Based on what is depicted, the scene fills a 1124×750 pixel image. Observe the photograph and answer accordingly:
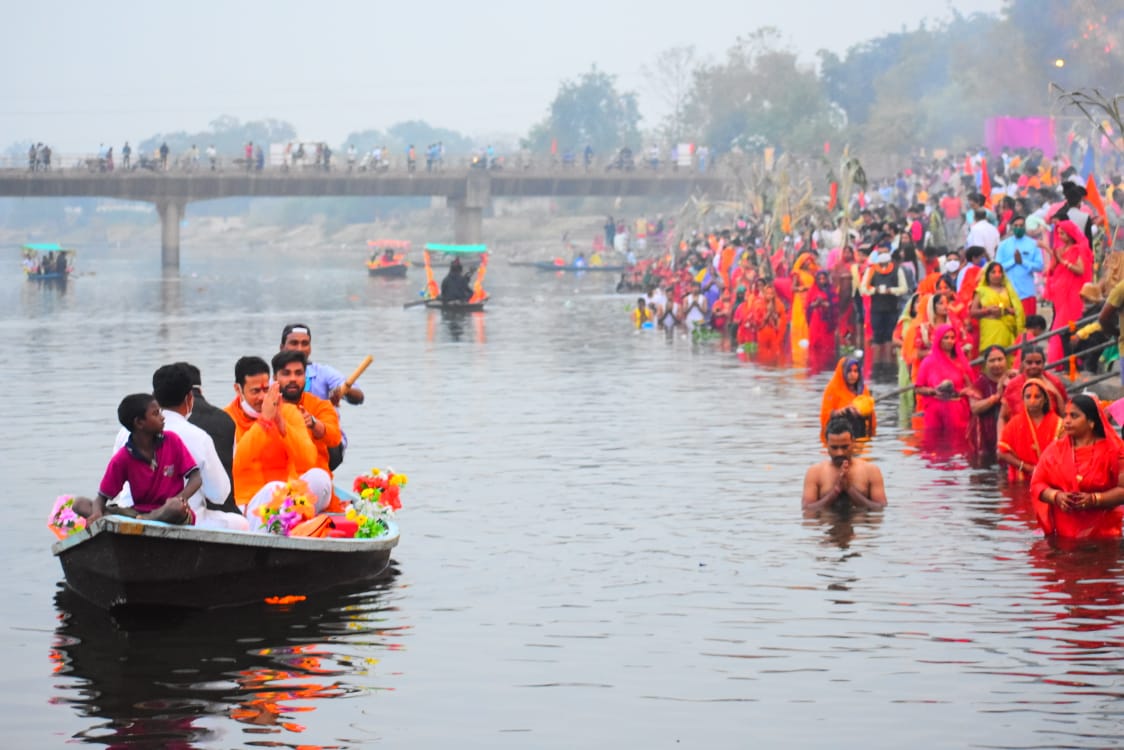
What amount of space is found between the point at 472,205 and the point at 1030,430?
8282 centimetres

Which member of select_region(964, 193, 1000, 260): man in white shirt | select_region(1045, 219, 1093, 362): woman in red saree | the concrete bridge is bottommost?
select_region(1045, 219, 1093, 362): woman in red saree

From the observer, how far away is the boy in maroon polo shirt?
10930 millimetres

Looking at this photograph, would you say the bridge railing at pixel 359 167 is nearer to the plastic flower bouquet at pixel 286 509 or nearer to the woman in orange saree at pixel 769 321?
the woman in orange saree at pixel 769 321

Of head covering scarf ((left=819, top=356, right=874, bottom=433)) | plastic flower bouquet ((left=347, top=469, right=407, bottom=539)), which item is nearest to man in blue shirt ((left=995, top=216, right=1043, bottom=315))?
head covering scarf ((left=819, top=356, right=874, bottom=433))

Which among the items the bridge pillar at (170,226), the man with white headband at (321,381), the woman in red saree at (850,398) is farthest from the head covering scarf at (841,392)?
the bridge pillar at (170,226)

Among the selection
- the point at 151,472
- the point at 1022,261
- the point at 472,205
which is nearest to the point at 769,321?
the point at 1022,261

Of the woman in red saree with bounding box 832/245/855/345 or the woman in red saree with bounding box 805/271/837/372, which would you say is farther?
the woman in red saree with bounding box 805/271/837/372

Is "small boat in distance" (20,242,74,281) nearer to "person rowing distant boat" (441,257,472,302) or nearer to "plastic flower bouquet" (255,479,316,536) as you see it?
"person rowing distant boat" (441,257,472,302)

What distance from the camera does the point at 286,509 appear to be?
12.2 meters

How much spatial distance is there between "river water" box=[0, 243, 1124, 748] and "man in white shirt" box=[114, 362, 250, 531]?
735mm

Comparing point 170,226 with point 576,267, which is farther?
point 170,226

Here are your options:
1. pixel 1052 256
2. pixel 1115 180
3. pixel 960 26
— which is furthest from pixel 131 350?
pixel 960 26

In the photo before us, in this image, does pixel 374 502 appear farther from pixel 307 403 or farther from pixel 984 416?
pixel 984 416

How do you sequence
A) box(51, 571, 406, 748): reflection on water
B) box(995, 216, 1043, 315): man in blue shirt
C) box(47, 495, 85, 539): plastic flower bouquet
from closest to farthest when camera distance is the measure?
box(51, 571, 406, 748): reflection on water → box(47, 495, 85, 539): plastic flower bouquet → box(995, 216, 1043, 315): man in blue shirt
